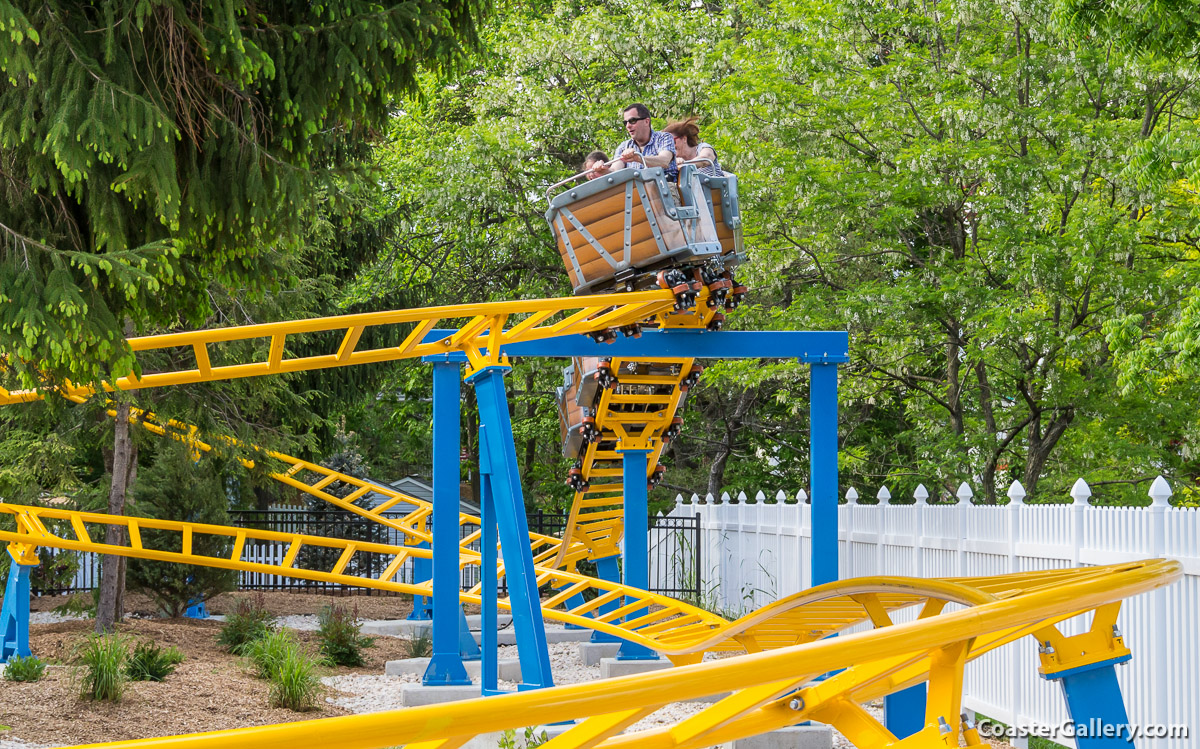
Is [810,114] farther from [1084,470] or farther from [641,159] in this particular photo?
[641,159]

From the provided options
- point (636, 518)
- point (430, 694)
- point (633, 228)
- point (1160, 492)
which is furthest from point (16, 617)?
point (1160, 492)

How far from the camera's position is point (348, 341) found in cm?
795

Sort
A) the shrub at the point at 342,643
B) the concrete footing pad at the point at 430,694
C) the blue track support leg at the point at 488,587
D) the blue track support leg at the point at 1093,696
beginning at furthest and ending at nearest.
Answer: the shrub at the point at 342,643 < the concrete footing pad at the point at 430,694 < the blue track support leg at the point at 488,587 < the blue track support leg at the point at 1093,696

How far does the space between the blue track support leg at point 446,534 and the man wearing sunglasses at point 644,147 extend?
237 centimetres

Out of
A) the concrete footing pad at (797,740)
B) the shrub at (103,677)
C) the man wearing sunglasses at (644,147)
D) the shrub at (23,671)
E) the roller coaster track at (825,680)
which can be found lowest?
the concrete footing pad at (797,740)

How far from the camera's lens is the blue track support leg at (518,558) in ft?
23.2

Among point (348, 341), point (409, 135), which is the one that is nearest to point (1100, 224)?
point (348, 341)

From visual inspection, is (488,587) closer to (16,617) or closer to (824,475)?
(824,475)

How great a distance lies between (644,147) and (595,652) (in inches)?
235

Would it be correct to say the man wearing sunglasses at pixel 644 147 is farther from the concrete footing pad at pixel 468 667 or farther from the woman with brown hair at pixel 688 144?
the concrete footing pad at pixel 468 667

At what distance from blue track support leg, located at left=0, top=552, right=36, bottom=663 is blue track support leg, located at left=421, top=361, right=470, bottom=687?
169 inches

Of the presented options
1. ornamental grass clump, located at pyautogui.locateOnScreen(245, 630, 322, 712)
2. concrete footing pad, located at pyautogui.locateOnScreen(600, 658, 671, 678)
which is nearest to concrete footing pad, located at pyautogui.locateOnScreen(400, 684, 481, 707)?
ornamental grass clump, located at pyautogui.locateOnScreen(245, 630, 322, 712)

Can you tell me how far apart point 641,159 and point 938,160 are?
664 centimetres

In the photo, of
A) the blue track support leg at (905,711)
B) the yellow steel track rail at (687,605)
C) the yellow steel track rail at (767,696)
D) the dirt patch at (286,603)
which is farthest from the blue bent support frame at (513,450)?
the dirt patch at (286,603)
